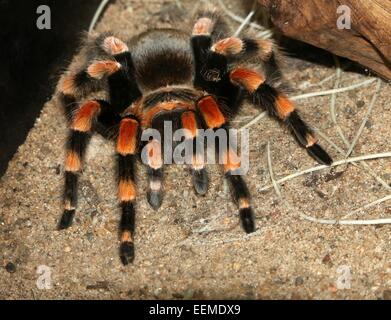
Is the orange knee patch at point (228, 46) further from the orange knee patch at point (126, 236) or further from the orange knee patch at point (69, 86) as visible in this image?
the orange knee patch at point (126, 236)

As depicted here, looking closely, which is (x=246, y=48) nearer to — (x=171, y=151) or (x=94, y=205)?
(x=171, y=151)

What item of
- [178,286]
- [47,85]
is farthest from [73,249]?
[47,85]

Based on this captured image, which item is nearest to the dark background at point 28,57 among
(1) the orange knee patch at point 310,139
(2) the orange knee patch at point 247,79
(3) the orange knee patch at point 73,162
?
(3) the orange knee patch at point 73,162

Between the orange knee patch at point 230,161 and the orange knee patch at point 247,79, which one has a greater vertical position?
the orange knee patch at point 247,79

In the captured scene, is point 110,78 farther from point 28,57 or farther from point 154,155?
point 154,155

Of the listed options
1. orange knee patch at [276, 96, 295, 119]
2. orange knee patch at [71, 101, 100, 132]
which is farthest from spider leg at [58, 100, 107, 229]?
orange knee patch at [276, 96, 295, 119]

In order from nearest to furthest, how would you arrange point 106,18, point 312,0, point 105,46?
1. point 312,0
2. point 105,46
3. point 106,18
